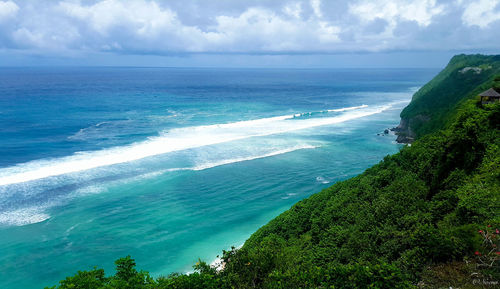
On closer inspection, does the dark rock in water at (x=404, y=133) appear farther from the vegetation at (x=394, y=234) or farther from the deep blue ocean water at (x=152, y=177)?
the vegetation at (x=394, y=234)

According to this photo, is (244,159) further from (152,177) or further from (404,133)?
(404,133)

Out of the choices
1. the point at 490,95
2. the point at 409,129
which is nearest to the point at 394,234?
the point at 490,95

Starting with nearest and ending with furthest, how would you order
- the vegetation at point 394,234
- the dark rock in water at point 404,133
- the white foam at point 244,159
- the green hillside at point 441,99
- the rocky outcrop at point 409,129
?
the vegetation at point 394,234 < the white foam at point 244,159 < the green hillside at point 441,99 < the rocky outcrop at point 409,129 < the dark rock in water at point 404,133

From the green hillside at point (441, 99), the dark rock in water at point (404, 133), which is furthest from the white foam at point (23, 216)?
the dark rock in water at point (404, 133)

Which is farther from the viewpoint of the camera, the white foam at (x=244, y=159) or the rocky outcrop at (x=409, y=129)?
the rocky outcrop at (x=409, y=129)

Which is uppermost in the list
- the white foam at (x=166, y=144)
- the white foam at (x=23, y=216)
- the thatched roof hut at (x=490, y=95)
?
the thatched roof hut at (x=490, y=95)

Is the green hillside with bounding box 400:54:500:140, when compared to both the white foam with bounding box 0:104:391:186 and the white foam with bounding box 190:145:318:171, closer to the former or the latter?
the white foam with bounding box 0:104:391:186
